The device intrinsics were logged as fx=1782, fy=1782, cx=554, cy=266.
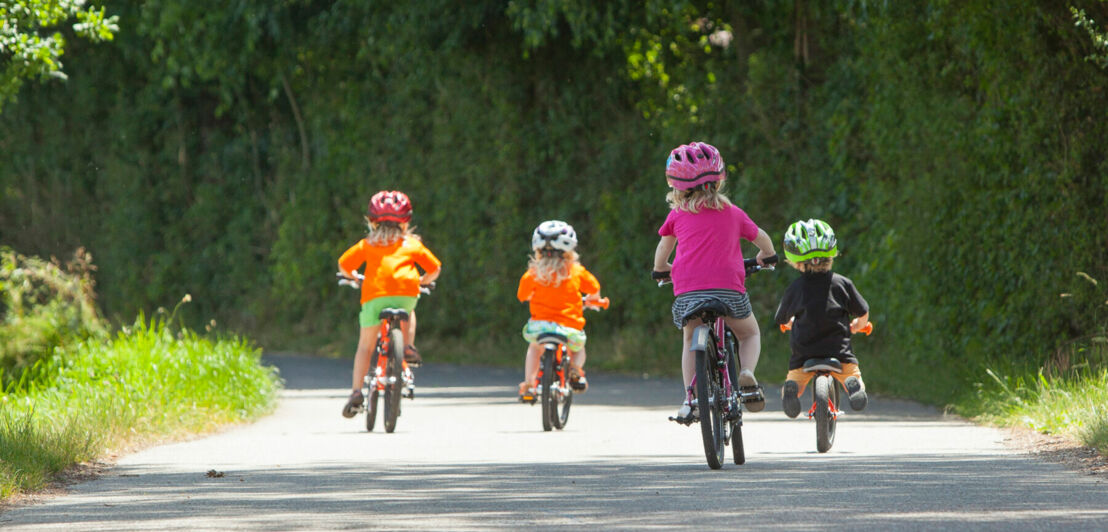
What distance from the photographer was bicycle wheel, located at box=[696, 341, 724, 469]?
9.37 meters

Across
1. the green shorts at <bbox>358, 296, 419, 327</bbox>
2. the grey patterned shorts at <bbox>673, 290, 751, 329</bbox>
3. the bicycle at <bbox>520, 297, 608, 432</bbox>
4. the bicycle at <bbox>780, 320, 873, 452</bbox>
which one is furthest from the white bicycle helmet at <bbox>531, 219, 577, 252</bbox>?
the grey patterned shorts at <bbox>673, 290, 751, 329</bbox>

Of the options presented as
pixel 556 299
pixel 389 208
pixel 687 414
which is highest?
pixel 389 208

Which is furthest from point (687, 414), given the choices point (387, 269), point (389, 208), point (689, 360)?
point (389, 208)

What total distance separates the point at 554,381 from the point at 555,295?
72 centimetres

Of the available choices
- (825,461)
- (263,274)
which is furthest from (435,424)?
(263,274)

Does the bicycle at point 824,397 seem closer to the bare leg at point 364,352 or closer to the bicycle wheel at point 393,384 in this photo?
the bicycle wheel at point 393,384

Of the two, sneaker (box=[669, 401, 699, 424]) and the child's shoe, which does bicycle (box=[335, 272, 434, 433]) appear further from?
sneaker (box=[669, 401, 699, 424])

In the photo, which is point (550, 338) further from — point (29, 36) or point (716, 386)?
point (29, 36)

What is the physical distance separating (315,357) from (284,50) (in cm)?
455

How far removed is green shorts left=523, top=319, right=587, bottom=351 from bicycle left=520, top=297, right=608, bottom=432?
0.03 metres

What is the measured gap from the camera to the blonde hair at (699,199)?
32.1 feet

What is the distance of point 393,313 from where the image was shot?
13195 mm

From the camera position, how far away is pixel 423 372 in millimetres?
21938

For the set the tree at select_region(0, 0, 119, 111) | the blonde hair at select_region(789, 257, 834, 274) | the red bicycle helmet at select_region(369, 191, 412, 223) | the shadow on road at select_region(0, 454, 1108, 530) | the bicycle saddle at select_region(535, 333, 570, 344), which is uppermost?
the tree at select_region(0, 0, 119, 111)
